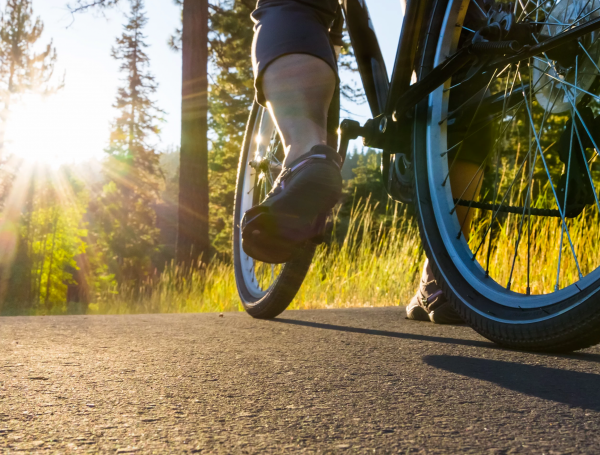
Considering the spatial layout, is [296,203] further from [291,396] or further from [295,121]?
[291,396]

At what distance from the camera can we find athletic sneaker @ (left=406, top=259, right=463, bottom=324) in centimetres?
194

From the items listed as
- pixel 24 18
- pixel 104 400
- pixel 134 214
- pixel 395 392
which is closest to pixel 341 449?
pixel 395 392

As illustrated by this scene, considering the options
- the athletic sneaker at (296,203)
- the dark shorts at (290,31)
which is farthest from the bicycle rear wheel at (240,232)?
the dark shorts at (290,31)

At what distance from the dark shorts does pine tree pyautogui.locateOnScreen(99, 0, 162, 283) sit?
121 feet

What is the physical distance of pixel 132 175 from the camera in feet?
132

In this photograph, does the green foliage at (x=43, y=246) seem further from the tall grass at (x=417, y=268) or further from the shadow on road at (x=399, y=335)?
the shadow on road at (x=399, y=335)

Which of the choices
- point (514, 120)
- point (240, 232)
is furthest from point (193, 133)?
point (514, 120)

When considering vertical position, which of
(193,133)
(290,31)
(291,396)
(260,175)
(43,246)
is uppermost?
(193,133)

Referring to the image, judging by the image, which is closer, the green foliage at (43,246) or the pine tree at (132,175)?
the green foliage at (43,246)

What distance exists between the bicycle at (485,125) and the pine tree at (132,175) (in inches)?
1451

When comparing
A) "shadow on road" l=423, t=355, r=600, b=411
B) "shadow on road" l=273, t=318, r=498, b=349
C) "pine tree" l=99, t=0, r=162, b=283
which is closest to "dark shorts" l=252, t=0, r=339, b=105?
"shadow on road" l=273, t=318, r=498, b=349

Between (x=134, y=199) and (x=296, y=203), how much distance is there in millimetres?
41026

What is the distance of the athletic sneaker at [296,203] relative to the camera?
1471 millimetres

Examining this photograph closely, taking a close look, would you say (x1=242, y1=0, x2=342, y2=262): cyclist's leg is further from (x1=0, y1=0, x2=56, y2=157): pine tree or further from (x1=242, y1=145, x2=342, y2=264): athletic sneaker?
(x1=0, y1=0, x2=56, y2=157): pine tree
